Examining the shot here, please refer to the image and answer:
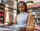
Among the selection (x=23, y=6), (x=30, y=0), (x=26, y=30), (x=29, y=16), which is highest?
(x=30, y=0)

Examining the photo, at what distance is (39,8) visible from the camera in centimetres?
242

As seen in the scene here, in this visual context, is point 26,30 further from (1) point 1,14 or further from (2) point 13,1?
(2) point 13,1

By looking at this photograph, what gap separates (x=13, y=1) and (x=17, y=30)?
241 cm

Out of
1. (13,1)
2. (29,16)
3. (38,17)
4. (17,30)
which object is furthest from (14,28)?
(13,1)

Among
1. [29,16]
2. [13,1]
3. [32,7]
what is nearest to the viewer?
[29,16]

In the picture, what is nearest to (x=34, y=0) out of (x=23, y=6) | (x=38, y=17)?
(x=38, y=17)

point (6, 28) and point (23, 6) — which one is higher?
point (23, 6)

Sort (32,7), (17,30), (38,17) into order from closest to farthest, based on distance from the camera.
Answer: (17,30) → (38,17) → (32,7)

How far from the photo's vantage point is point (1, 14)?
8.42 feet

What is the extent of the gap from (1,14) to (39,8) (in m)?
1.01

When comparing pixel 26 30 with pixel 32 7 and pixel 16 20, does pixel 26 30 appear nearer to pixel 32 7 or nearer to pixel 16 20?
pixel 16 20

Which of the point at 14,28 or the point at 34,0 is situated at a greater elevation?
the point at 34,0

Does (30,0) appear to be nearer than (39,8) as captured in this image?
No

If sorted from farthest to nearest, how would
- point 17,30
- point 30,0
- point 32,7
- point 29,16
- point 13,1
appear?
point 13,1 < point 30,0 < point 32,7 < point 29,16 < point 17,30
